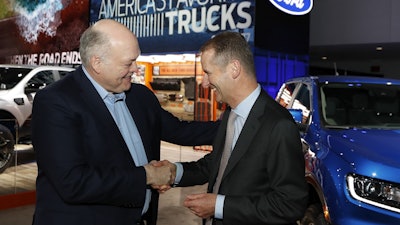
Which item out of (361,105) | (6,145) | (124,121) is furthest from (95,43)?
(6,145)

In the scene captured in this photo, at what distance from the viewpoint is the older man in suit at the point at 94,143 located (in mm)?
1717

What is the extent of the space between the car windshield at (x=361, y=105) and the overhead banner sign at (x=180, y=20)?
6.15 metres

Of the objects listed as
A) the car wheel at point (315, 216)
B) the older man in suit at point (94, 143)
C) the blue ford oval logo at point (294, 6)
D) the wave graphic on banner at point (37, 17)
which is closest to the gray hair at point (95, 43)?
the older man in suit at point (94, 143)

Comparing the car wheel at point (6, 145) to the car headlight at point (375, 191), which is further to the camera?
the car wheel at point (6, 145)

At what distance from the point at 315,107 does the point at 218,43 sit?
230 cm

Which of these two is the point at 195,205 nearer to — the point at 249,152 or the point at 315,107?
the point at 249,152

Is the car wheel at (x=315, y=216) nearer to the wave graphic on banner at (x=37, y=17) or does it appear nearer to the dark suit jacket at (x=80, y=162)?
the dark suit jacket at (x=80, y=162)

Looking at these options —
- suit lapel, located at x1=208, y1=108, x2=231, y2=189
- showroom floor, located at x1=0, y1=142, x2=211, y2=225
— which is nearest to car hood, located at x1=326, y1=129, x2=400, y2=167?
suit lapel, located at x1=208, y1=108, x2=231, y2=189

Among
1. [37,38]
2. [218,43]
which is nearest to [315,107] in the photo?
[218,43]

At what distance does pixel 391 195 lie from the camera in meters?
2.56

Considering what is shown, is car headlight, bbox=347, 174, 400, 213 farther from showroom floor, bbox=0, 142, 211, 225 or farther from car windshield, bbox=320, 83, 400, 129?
showroom floor, bbox=0, 142, 211, 225

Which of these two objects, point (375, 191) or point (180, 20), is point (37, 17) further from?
point (375, 191)

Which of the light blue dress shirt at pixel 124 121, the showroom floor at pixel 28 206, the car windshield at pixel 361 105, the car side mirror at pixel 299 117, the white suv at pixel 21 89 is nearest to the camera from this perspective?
the light blue dress shirt at pixel 124 121

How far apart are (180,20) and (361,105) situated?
28.0 feet
